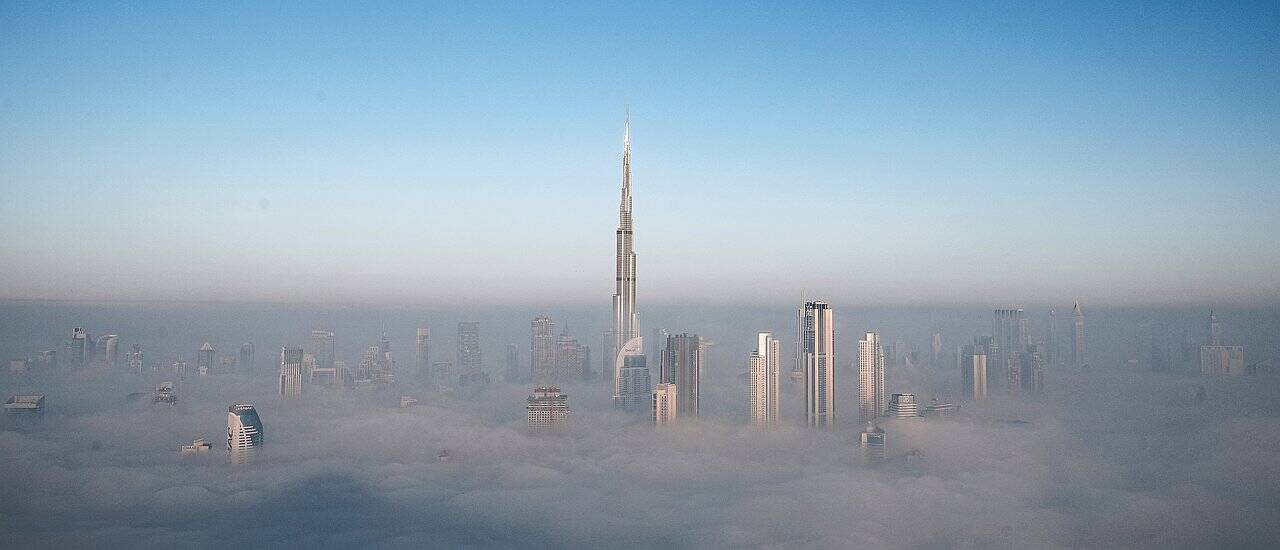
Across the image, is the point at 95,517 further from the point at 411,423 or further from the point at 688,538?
the point at 688,538

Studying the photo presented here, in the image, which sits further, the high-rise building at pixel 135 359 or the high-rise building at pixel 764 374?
the high-rise building at pixel 764 374

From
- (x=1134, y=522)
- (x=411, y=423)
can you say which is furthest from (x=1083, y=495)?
(x=411, y=423)

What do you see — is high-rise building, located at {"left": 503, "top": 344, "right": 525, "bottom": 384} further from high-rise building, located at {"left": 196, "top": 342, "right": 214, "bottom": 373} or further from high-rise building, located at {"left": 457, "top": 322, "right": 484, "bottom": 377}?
high-rise building, located at {"left": 196, "top": 342, "right": 214, "bottom": 373}

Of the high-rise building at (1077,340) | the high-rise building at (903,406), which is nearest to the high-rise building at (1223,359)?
the high-rise building at (1077,340)

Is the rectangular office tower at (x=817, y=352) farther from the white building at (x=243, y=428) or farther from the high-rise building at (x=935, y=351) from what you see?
the white building at (x=243, y=428)

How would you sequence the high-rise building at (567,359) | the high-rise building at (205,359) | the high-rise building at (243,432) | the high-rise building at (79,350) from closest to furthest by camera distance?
1. the high-rise building at (79,350)
2. the high-rise building at (243,432)
3. the high-rise building at (205,359)
4. the high-rise building at (567,359)

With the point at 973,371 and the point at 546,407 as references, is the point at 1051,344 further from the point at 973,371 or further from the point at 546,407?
the point at 546,407

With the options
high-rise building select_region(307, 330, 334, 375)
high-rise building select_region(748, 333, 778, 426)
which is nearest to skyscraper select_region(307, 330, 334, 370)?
high-rise building select_region(307, 330, 334, 375)
